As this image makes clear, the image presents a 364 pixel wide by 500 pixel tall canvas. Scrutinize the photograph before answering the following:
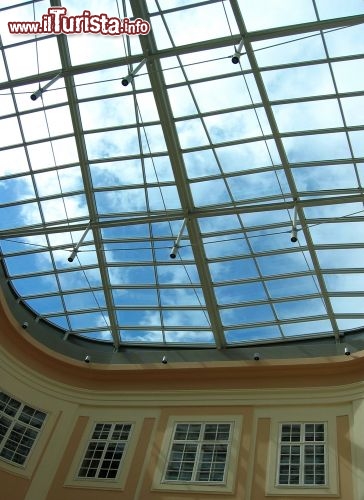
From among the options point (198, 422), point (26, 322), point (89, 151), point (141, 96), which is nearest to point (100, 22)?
point (141, 96)

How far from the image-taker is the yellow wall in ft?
77.0

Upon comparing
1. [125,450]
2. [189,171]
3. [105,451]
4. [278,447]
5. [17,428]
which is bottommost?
[17,428]

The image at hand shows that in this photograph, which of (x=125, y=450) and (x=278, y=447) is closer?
(x=278, y=447)

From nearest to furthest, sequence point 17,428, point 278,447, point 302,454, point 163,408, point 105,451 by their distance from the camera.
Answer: point 302,454
point 278,447
point 105,451
point 17,428
point 163,408

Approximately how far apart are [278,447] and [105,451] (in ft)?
27.3

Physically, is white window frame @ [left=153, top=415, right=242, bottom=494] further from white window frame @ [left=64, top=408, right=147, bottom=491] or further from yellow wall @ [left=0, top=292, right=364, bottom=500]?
white window frame @ [left=64, top=408, right=147, bottom=491]

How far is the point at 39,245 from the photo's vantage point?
98.4ft

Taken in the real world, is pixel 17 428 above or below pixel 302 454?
below

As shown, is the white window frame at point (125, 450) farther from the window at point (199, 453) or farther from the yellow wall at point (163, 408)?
the window at point (199, 453)

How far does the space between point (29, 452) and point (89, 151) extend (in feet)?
48.9

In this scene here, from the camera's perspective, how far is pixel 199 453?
976 inches

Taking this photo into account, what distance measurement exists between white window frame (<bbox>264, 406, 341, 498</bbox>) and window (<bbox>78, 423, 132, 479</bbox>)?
22.4 feet

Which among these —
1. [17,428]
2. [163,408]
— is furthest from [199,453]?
[17,428]

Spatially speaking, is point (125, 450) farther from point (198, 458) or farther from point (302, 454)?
point (302, 454)
